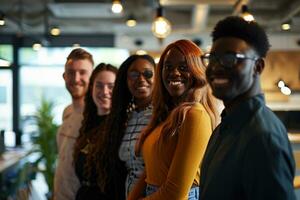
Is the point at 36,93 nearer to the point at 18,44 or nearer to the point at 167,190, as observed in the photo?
the point at 18,44

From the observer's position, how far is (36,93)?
969cm

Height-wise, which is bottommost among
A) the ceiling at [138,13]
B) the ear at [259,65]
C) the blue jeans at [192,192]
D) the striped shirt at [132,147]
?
the blue jeans at [192,192]

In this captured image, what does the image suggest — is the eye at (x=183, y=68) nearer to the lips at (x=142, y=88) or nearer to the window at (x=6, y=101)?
the lips at (x=142, y=88)

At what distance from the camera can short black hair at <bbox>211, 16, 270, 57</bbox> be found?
1186 millimetres

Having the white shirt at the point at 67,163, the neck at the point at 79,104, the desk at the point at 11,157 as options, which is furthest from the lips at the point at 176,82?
the desk at the point at 11,157

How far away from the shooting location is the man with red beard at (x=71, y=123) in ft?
8.43

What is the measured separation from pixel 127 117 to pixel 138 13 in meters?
4.77

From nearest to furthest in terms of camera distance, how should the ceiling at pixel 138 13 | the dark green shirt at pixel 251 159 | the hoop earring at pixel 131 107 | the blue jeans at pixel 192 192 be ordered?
the dark green shirt at pixel 251 159 → the blue jeans at pixel 192 192 → the hoop earring at pixel 131 107 → the ceiling at pixel 138 13

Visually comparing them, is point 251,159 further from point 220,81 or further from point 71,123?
point 71,123

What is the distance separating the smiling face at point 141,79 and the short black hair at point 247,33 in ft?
3.25

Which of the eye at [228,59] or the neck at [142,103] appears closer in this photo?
the eye at [228,59]

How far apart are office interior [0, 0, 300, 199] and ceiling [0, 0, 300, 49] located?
0.05 feet

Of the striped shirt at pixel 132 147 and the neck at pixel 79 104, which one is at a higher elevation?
the neck at pixel 79 104

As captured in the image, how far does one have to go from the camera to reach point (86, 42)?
31.2ft
